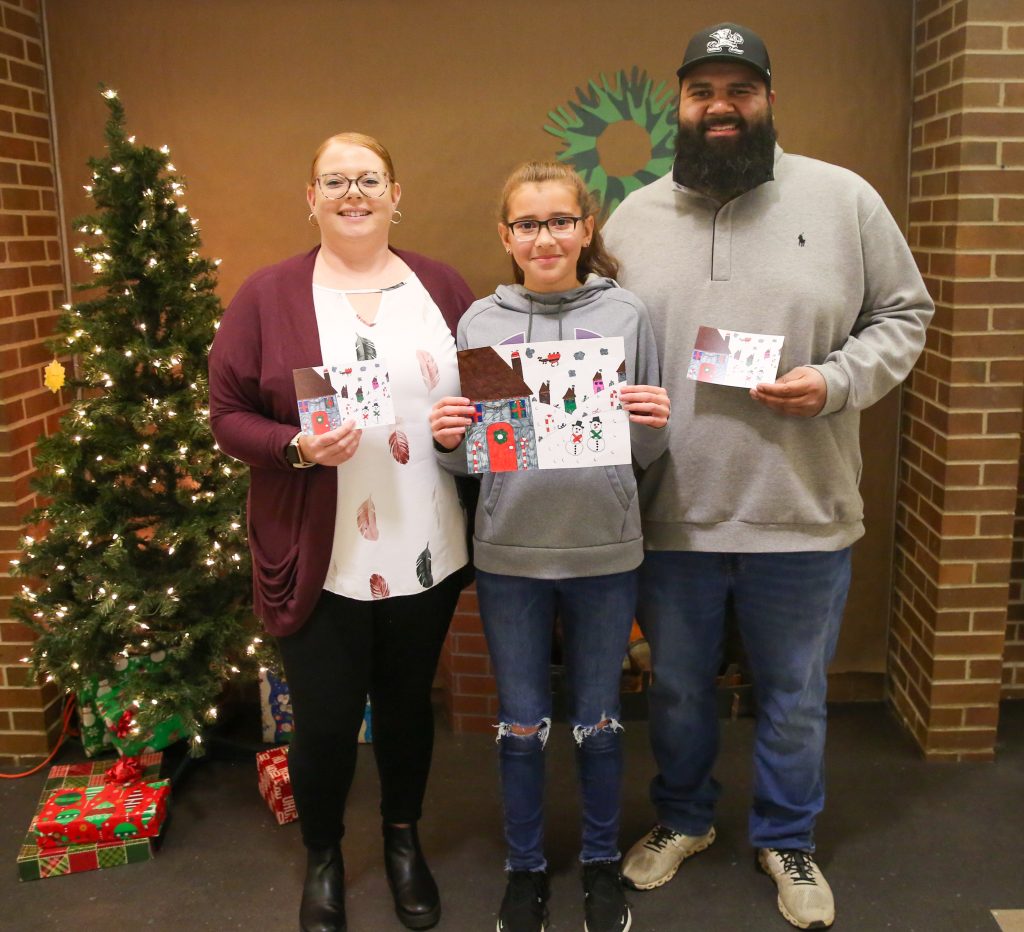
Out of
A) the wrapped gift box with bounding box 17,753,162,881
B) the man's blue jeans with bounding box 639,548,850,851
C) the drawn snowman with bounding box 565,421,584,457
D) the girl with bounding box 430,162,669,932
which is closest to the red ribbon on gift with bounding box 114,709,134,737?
the wrapped gift box with bounding box 17,753,162,881

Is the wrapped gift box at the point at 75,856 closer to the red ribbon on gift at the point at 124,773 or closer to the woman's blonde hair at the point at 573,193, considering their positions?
the red ribbon on gift at the point at 124,773

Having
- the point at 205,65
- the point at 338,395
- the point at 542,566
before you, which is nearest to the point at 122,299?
the point at 205,65

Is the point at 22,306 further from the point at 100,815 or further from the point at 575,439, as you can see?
the point at 575,439

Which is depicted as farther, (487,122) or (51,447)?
(487,122)

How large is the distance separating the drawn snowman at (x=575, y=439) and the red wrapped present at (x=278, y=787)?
1.37m

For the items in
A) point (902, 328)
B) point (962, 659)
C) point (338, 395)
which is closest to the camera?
point (338, 395)

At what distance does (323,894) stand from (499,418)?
4.04 ft

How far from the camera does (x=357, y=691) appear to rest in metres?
2.21

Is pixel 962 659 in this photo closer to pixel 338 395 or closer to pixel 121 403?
pixel 338 395

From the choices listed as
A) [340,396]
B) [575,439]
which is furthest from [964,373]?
[340,396]

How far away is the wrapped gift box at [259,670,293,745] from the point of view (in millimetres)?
3189

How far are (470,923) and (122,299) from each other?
75.1 inches

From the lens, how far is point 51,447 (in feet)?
9.19

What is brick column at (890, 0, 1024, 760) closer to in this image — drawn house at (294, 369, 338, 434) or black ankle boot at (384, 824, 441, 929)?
black ankle boot at (384, 824, 441, 929)
